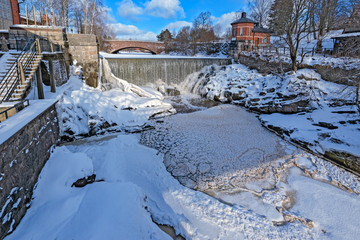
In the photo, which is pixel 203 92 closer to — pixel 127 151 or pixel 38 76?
pixel 127 151

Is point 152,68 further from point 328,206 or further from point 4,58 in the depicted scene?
point 328,206

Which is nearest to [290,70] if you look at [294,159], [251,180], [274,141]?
[274,141]

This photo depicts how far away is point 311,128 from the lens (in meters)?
11.1

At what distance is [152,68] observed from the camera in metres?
19.7

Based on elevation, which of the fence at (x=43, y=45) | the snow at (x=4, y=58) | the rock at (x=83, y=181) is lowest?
the rock at (x=83, y=181)

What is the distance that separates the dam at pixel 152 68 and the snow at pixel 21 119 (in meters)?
11.0

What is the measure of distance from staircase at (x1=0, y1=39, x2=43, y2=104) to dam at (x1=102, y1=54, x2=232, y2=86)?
8390 millimetres

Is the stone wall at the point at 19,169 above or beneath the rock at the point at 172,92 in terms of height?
beneath

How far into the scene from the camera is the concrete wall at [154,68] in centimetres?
1827

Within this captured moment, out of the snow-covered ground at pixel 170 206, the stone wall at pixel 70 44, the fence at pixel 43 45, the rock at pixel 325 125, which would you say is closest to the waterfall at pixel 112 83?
the stone wall at pixel 70 44

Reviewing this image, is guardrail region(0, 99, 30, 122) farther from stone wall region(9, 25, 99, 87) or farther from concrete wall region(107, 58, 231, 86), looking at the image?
concrete wall region(107, 58, 231, 86)

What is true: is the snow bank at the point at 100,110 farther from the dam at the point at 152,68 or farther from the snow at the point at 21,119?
the dam at the point at 152,68

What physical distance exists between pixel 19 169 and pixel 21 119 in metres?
1.37

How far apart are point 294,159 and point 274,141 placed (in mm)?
1785
